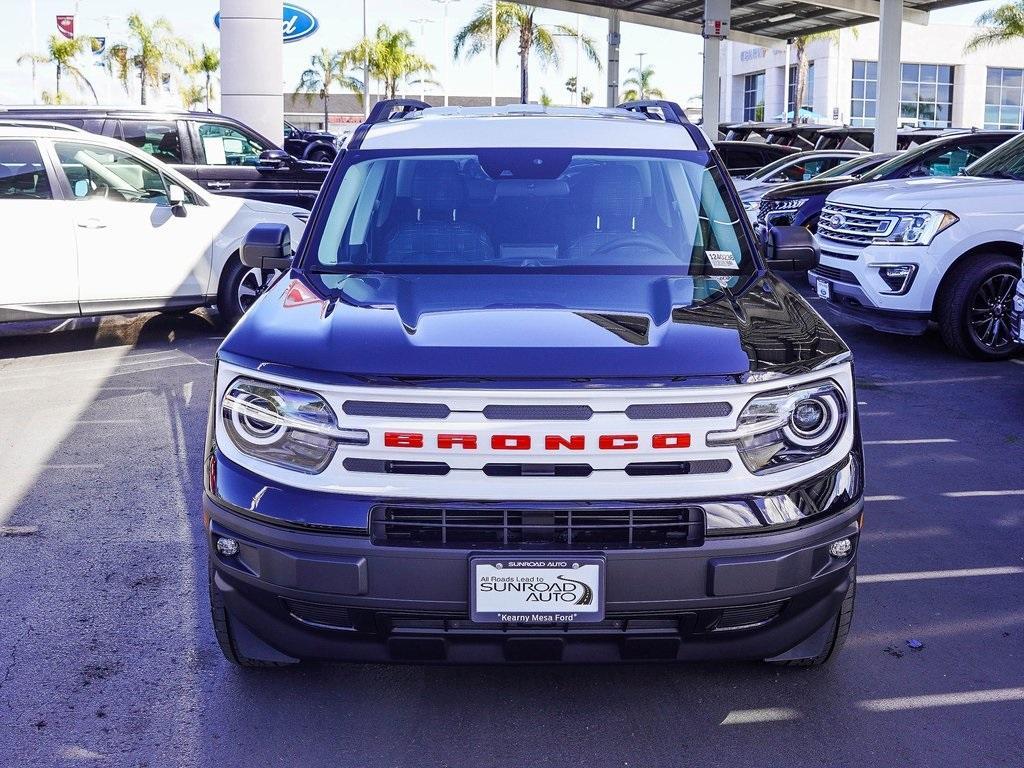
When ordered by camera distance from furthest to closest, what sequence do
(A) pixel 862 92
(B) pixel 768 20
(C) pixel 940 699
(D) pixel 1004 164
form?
1. (A) pixel 862 92
2. (B) pixel 768 20
3. (D) pixel 1004 164
4. (C) pixel 940 699

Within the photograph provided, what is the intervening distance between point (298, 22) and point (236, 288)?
16.6 m

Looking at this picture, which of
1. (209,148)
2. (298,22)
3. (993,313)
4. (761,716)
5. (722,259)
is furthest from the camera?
(298,22)

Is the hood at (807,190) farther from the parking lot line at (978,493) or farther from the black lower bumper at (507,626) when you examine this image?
the black lower bumper at (507,626)

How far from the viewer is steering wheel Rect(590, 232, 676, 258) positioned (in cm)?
436

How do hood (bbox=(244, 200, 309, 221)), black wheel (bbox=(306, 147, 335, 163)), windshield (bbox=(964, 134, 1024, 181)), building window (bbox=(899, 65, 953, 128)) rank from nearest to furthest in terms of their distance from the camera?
A: windshield (bbox=(964, 134, 1024, 181))
hood (bbox=(244, 200, 309, 221))
black wheel (bbox=(306, 147, 335, 163))
building window (bbox=(899, 65, 953, 128))

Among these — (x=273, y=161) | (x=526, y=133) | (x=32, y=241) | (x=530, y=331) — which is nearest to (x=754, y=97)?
(x=273, y=161)

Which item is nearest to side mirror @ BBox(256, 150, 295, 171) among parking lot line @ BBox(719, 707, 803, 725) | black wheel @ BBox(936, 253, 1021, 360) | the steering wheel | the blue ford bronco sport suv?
black wheel @ BBox(936, 253, 1021, 360)

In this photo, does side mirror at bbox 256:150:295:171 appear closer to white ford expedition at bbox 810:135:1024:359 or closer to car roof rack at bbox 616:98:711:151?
white ford expedition at bbox 810:135:1024:359

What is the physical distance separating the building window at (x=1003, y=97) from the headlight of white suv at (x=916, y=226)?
6558 centimetres

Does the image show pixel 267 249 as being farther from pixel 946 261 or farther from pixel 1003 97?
pixel 1003 97

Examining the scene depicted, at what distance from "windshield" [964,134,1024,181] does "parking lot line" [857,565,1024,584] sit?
18.2ft

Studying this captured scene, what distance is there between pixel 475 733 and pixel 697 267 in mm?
1793

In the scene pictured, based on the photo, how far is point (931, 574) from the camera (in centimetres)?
470

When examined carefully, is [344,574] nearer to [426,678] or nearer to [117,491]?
[426,678]
